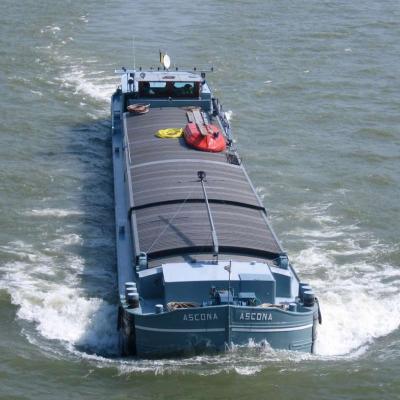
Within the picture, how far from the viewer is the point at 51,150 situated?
159 ft

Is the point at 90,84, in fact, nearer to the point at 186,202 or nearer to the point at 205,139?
the point at 205,139

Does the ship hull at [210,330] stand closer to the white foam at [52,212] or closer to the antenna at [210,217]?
the antenna at [210,217]

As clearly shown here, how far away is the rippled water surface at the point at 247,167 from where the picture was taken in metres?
28.0

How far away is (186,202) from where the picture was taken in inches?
1294

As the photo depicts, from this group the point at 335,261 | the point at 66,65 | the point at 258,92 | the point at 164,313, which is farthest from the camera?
the point at 66,65

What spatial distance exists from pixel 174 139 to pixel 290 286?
12.0 m

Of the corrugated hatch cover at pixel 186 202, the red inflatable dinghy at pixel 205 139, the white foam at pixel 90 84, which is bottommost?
the corrugated hatch cover at pixel 186 202

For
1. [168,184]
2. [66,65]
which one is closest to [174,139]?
[168,184]

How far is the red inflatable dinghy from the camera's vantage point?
3809 cm

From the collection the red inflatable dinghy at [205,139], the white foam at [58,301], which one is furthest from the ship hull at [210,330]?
the red inflatable dinghy at [205,139]

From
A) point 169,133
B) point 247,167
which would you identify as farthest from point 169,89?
point 169,133

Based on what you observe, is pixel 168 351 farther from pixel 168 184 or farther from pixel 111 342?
pixel 168 184

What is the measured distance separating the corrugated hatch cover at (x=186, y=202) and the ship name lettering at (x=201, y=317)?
3.03m

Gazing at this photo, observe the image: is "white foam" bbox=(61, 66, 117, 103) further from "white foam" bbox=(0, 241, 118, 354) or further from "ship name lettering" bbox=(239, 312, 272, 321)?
"ship name lettering" bbox=(239, 312, 272, 321)
